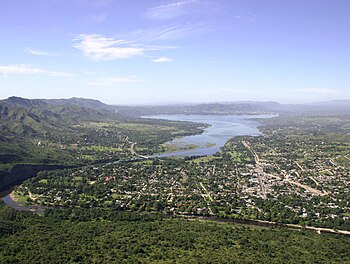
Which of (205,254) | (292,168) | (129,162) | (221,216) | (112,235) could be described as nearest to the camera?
(205,254)

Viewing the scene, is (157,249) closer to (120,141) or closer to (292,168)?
(292,168)

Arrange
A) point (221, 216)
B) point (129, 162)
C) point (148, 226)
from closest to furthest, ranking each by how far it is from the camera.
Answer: point (148, 226) < point (221, 216) < point (129, 162)

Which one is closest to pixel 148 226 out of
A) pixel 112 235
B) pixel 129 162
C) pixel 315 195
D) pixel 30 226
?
pixel 112 235

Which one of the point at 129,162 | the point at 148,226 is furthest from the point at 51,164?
the point at 148,226

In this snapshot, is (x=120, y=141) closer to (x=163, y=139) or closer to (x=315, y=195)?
(x=163, y=139)

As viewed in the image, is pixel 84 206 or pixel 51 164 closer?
pixel 84 206

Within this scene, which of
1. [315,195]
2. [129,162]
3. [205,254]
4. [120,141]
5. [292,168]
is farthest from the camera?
[120,141]
